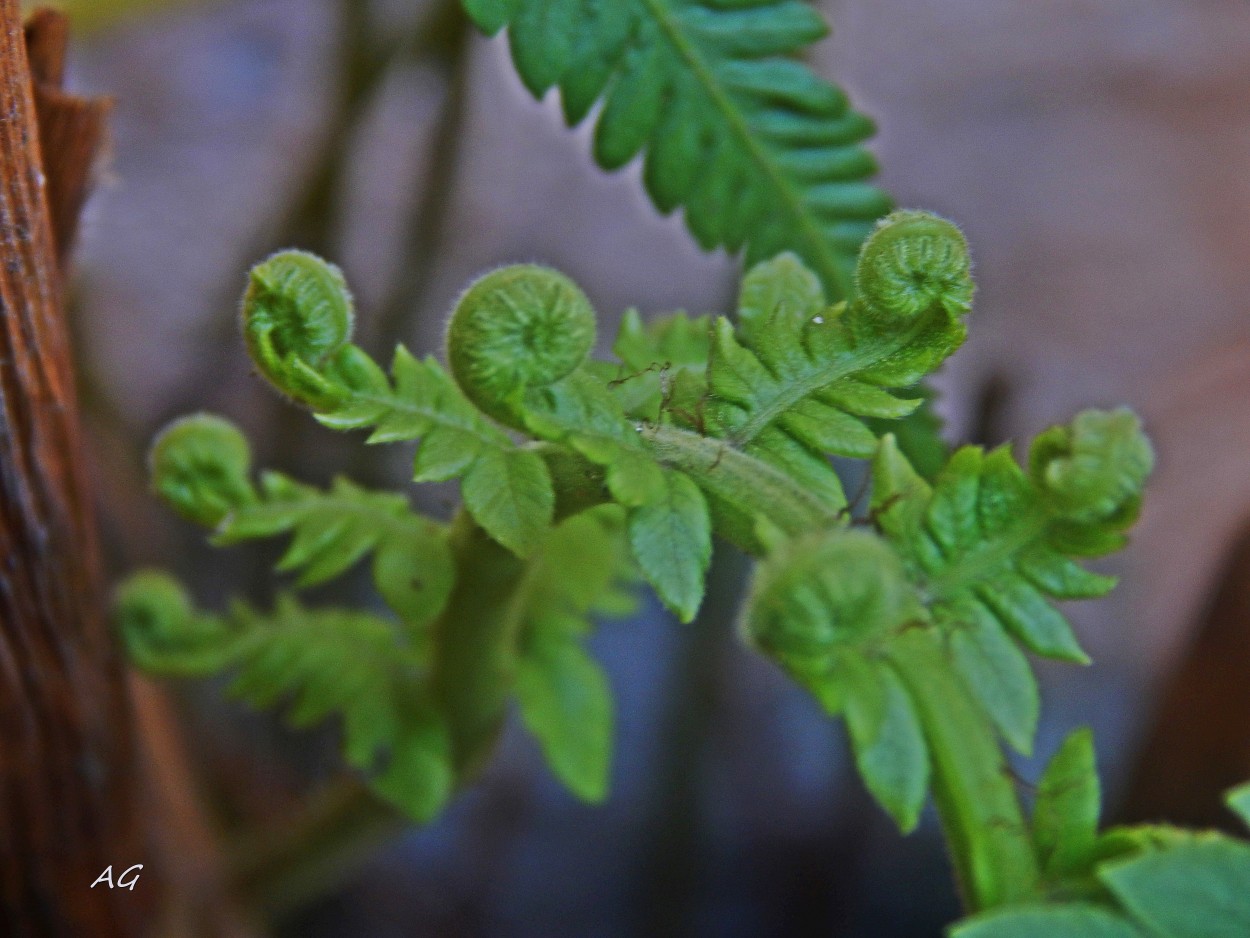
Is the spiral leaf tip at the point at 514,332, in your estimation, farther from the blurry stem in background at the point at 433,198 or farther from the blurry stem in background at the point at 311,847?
the blurry stem in background at the point at 433,198

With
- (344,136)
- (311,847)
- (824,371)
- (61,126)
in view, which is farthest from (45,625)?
(344,136)

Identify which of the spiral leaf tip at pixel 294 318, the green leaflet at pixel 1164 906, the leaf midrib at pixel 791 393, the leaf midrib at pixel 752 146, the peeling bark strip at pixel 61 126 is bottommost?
the green leaflet at pixel 1164 906

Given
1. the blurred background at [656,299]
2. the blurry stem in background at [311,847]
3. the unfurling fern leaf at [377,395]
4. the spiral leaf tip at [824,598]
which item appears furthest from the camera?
the blurred background at [656,299]

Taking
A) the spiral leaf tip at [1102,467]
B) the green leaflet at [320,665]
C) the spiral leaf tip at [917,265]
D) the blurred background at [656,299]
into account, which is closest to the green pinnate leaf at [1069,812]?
the spiral leaf tip at [1102,467]

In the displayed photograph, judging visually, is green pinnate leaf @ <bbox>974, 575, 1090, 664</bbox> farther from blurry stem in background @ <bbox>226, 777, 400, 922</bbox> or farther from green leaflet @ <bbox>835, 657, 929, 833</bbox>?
blurry stem in background @ <bbox>226, 777, 400, 922</bbox>

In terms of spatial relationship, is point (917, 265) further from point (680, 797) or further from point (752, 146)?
point (680, 797)

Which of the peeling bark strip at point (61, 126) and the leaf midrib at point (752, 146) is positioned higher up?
the peeling bark strip at point (61, 126)

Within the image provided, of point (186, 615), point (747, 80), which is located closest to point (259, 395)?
point (186, 615)

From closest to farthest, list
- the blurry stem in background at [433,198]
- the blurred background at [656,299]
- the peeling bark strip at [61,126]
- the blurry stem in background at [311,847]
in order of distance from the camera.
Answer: the peeling bark strip at [61,126] < the blurry stem in background at [311,847] < the blurry stem in background at [433,198] < the blurred background at [656,299]

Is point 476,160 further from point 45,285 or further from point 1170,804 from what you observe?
point 1170,804

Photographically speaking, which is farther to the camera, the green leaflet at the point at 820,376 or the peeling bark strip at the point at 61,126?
the peeling bark strip at the point at 61,126
